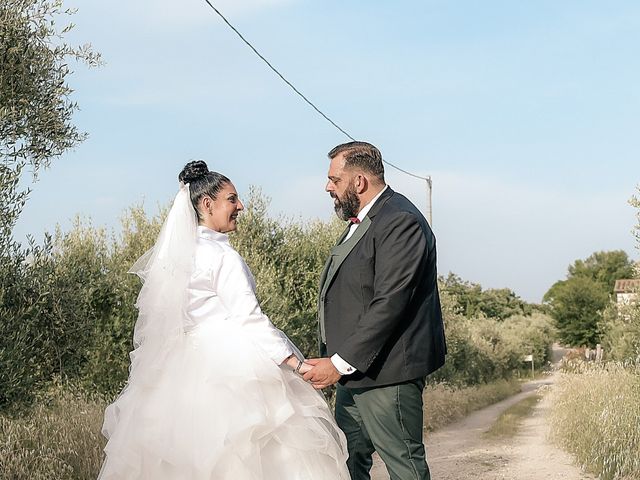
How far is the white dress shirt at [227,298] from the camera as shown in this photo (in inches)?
199

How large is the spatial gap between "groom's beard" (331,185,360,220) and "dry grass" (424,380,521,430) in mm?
12509

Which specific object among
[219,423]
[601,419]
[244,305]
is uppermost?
[244,305]

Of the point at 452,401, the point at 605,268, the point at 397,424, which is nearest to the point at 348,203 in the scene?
the point at 397,424

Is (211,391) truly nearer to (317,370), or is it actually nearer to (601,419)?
(317,370)

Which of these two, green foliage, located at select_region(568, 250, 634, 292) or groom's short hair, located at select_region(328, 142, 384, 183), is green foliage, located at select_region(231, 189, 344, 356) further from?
green foliage, located at select_region(568, 250, 634, 292)

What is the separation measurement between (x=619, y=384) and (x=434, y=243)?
8.12 m

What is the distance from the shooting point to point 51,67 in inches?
329

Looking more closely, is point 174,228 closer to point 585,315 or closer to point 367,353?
point 367,353

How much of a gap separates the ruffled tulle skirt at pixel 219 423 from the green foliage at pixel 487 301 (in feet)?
158

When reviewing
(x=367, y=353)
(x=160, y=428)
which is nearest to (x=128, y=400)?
(x=160, y=428)

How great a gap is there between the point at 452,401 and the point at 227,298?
16.2 metres

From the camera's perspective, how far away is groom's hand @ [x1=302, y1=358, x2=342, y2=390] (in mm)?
5137

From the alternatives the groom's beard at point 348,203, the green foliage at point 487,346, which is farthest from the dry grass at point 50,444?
the green foliage at point 487,346

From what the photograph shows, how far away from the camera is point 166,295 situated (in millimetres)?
5152
